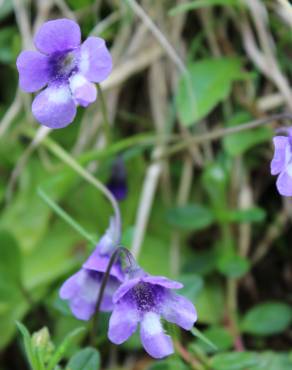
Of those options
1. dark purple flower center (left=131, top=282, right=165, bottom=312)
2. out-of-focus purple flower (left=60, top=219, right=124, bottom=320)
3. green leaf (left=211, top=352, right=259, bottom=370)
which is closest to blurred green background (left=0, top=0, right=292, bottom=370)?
green leaf (left=211, top=352, right=259, bottom=370)

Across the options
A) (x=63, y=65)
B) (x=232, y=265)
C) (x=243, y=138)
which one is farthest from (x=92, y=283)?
(x=243, y=138)

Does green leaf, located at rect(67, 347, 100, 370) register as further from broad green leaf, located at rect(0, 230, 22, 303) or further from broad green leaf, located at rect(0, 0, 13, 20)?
broad green leaf, located at rect(0, 0, 13, 20)

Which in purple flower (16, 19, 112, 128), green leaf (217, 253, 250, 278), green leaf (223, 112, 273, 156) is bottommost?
green leaf (217, 253, 250, 278)

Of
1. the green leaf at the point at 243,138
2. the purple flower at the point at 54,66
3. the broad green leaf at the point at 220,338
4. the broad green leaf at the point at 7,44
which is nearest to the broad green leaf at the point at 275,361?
the broad green leaf at the point at 220,338

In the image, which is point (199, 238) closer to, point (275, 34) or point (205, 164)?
point (205, 164)

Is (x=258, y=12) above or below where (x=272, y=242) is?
above

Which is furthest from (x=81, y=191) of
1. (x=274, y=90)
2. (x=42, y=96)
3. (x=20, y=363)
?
(x=42, y=96)

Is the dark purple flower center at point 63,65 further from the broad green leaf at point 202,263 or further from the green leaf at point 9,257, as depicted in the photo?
the broad green leaf at point 202,263
